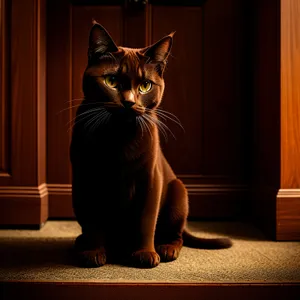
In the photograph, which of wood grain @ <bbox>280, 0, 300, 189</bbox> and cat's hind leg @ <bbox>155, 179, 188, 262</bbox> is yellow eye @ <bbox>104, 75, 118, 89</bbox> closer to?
cat's hind leg @ <bbox>155, 179, 188, 262</bbox>

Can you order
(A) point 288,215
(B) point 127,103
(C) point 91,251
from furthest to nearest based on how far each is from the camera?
(A) point 288,215 < (C) point 91,251 < (B) point 127,103

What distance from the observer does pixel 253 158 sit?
6.18 ft

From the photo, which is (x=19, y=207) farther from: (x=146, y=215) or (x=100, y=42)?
(x=100, y=42)

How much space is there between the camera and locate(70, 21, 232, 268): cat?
1122 millimetres

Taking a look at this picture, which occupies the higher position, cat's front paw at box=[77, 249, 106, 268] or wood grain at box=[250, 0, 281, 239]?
wood grain at box=[250, 0, 281, 239]

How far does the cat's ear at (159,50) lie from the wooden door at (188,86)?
661 mm

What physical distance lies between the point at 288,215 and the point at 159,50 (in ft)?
2.68

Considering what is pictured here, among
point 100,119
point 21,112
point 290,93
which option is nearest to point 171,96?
point 290,93

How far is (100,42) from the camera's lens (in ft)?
3.77

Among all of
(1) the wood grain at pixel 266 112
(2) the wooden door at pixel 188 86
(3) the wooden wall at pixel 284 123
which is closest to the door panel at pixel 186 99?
(2) the wooden door at pixel 188 86

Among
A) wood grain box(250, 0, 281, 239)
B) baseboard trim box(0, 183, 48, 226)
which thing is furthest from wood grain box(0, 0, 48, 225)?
wood grain box(250, 0, 281, 239)

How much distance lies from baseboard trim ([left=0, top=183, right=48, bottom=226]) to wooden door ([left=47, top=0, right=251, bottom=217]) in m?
0.15

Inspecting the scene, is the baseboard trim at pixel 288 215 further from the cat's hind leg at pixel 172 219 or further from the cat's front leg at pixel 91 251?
the cat's front leg at pixel 91 251

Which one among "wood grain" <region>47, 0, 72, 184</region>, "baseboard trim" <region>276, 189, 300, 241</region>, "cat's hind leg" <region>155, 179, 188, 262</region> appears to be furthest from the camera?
"wood grain" <region>47, 0, 72, 184</region>
